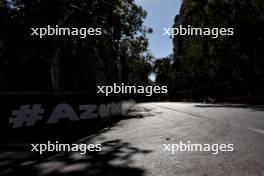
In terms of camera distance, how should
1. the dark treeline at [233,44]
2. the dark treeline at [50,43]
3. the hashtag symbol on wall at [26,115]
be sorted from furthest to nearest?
1. the dark treeline at [233,44]
2. the dark treeline at [50,43]
3. the hashtag symbol on wall at [26,115]

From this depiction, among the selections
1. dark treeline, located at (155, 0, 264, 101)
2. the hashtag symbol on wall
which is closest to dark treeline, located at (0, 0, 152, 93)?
the hashtag symbol on wall

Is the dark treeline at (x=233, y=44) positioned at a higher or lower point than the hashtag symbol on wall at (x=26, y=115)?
higher

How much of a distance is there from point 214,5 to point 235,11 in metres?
2.79

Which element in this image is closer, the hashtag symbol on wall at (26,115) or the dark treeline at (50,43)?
the hashtag symbol on wall at (26,115)

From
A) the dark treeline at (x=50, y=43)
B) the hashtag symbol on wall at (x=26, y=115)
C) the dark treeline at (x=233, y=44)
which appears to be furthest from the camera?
the dark treeline at (x=233, y=44)

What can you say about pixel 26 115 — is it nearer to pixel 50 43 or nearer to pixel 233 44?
pixel 50 43

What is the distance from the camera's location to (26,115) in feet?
28.7

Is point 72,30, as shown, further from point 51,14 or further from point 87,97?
point 87,97

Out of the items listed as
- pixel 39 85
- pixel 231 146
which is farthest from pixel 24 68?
pixel 231 146

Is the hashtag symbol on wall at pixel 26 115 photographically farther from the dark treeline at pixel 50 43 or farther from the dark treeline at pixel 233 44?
the dark treeline at pixel 233 44

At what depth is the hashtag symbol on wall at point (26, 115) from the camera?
27.8 feet

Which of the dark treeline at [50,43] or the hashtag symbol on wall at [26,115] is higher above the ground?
the dark treeline at [50,43]

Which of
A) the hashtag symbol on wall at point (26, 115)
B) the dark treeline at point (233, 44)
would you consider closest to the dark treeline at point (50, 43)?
the hashtag symbol on wall at point (26, 115)

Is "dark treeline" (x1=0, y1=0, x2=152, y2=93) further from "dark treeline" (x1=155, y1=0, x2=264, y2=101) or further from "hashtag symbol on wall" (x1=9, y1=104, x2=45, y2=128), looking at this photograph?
"dark treeline" (x1=155, y1=0, x2=264, y2=101)
